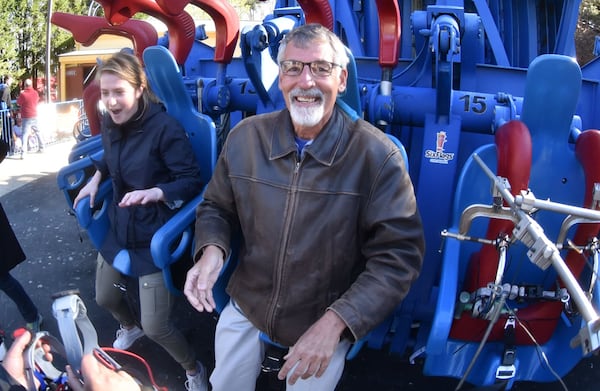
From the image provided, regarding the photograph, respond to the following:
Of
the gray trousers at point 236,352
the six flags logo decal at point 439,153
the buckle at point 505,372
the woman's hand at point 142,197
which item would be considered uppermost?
the six flags logo decal at point 439,153

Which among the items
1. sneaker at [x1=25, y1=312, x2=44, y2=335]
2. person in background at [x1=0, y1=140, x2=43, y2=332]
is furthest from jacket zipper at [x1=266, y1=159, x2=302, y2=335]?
sneaker at [x1=25, y1=312, x2=44, y2=335]

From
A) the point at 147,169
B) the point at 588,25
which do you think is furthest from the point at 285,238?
the point at 588,25

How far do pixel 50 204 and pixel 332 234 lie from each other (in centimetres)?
511

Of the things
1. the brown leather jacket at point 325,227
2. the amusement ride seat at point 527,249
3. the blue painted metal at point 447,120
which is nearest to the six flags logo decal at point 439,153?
the blue painted metal at point 447,120

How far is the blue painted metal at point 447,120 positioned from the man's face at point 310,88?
9.8 inches

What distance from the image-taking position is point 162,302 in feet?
8.55

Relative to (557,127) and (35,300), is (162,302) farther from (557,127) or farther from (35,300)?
(557,127)

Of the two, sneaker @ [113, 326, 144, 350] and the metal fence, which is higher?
the metal fence

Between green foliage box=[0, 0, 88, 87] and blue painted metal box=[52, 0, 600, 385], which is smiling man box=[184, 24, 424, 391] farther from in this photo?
green foliage box=[0, 0, 88, 87]

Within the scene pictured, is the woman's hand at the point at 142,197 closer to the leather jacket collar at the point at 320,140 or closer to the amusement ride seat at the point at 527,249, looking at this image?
the leather jacket collar at the point at 320,140

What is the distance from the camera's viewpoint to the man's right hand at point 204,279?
6.23 ft

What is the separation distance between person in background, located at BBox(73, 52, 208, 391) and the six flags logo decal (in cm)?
123

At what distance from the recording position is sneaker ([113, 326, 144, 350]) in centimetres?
311

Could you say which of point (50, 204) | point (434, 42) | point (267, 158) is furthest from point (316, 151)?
point (50, 204)
